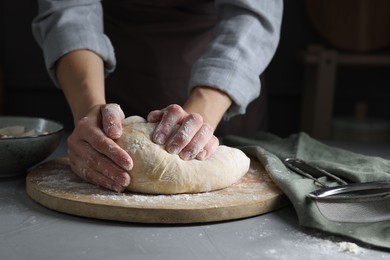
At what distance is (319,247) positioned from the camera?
72cm

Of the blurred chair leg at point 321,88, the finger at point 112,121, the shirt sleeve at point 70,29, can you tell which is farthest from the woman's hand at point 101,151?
the blurred chair leg at point 321,88

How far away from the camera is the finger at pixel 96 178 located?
0.86 m

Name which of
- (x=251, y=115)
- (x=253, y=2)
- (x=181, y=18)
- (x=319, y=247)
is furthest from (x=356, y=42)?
(x=319, y=247)

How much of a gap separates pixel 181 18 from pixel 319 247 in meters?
0.87

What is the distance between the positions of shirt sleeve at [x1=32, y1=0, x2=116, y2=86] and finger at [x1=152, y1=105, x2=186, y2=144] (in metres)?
0.28

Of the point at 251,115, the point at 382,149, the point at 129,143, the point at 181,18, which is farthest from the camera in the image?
the point at 251,115

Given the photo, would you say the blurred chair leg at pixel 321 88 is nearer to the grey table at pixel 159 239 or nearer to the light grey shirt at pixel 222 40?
the light grey shirt at pixel 222 40

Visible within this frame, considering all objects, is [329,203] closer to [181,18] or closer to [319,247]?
[319,247]

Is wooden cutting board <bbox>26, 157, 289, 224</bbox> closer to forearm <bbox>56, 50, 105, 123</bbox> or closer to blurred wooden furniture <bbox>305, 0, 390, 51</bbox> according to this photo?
forearm <bbox>56, 50, 105, 123</bbox>

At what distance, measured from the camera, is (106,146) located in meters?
0.87

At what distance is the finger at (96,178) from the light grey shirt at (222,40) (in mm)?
283

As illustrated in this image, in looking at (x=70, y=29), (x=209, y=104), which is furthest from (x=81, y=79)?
(x=209, y=104)

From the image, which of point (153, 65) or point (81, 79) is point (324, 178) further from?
point (153, 65)

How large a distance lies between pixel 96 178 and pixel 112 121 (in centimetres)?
9
